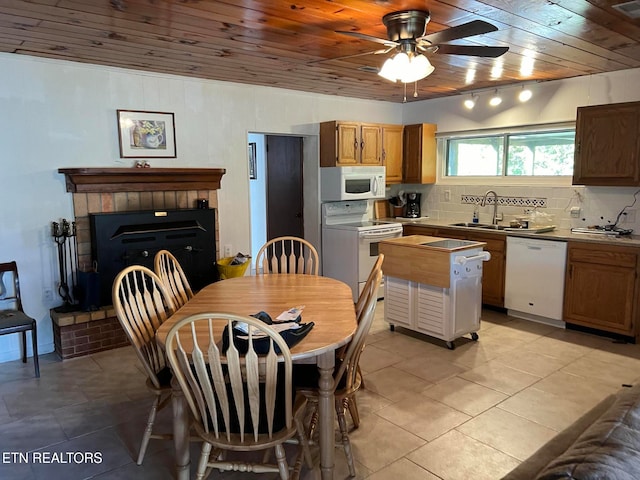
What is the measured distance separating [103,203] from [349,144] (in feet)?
8.87

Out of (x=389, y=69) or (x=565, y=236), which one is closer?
(x=389, y=69)

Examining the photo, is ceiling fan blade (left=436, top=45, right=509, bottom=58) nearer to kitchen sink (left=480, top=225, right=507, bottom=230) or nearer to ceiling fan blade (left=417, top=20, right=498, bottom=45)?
ceiling fan blade (left=417, top=20, right=498, bottom=45)

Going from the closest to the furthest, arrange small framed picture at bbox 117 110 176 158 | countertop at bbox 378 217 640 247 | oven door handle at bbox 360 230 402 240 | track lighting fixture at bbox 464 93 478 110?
countertop at bbox 378 217 640 247
small framed picture at bbox 117 110 176 158
oven door handle at bbox 360 230 402 240
track lighting fixture at bbox 464 93 478 110

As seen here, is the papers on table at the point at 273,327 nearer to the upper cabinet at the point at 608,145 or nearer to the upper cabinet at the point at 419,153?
the upper cabinet at the point at 608,145

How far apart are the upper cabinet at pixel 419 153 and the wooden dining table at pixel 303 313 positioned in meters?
3.14

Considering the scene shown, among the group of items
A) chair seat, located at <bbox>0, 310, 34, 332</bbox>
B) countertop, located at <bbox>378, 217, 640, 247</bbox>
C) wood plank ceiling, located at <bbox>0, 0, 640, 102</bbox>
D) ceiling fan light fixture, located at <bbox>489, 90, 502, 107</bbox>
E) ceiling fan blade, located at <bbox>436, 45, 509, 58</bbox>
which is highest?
wood plank ceiling, located at <bbox>0, 0, 640, 102</bbox>

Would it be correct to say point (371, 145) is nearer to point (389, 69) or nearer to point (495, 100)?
point (495, 100)

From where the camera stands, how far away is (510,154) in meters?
5.37

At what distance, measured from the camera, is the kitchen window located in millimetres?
4910

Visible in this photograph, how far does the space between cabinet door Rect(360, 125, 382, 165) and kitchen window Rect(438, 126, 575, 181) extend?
877 millimetres

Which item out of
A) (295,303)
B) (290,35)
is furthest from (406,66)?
(295,303)

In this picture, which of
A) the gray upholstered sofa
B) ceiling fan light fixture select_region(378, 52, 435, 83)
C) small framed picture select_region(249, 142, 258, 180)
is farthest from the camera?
small framed picture select_region(249, 142, 258, 180)

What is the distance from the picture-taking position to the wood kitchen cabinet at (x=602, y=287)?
3922mm

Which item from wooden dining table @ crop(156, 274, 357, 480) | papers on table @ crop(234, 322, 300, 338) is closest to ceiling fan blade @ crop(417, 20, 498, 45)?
wooden dining table @ crop(156, 274, 357, 480)
